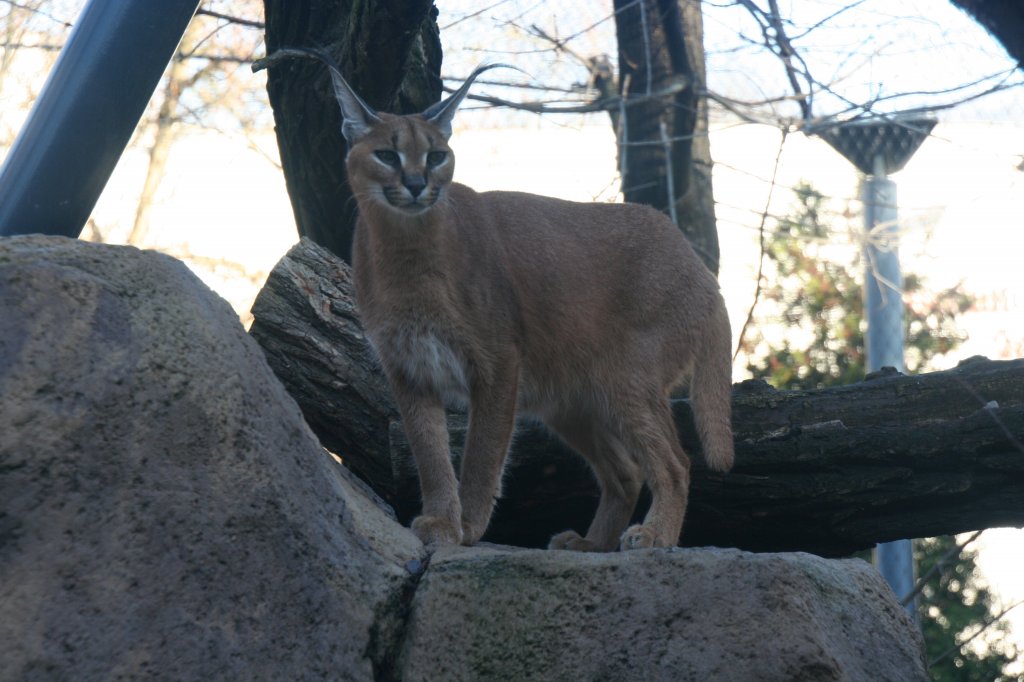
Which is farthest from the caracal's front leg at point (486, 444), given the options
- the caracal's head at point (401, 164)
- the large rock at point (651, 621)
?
the large rock at point (651, 621)

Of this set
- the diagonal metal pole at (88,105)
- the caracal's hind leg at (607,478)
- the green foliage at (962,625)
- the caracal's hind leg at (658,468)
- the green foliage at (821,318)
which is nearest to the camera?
the diagonal metal pole at (88,105)

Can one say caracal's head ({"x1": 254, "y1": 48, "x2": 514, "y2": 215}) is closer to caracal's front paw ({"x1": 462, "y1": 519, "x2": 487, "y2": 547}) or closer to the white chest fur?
the white chest fur

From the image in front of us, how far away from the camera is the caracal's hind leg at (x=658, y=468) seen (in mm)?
4270

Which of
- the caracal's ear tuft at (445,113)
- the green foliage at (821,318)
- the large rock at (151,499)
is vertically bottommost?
the large rock at (151,499)

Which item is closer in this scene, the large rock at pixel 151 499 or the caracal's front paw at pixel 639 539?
the large rock at pixel 151 499

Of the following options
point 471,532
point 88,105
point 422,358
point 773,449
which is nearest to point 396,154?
point 422,358

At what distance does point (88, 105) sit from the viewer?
101 inches

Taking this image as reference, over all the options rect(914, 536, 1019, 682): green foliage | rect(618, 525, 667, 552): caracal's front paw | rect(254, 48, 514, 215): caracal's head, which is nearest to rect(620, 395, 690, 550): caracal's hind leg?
rect(618, 525, 667, 552): caracal's front paw

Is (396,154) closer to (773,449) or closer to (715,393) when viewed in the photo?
(715,393)

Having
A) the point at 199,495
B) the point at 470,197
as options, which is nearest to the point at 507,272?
the point at 470,197

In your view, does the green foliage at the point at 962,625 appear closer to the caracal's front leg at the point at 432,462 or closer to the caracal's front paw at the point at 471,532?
the caracal's front paw at the point at 471,532

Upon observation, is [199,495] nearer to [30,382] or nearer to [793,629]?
[30,382]

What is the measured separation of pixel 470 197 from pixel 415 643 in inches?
87.7

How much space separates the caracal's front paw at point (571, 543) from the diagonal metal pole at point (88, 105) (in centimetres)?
249
